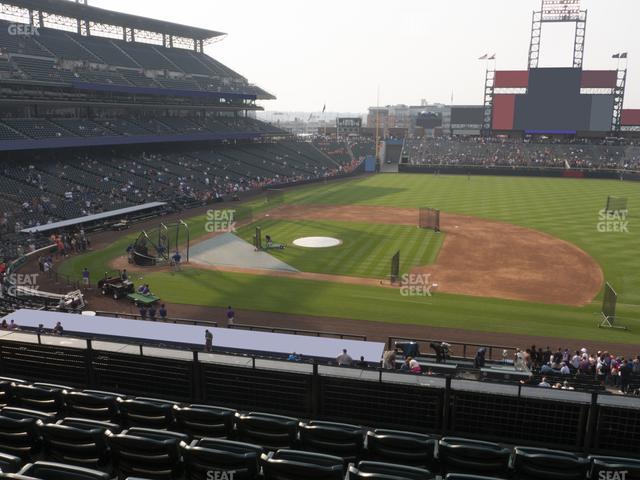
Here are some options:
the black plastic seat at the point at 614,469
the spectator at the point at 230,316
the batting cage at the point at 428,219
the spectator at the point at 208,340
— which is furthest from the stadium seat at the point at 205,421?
the batting cage at the point at 428,219

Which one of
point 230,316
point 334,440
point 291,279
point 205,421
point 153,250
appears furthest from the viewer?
point 153,250

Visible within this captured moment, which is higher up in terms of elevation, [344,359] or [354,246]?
[344,359]

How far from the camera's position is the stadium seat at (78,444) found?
23.5ft

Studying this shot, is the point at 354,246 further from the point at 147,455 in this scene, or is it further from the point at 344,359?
the point at 147,455

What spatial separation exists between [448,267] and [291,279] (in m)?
11.2

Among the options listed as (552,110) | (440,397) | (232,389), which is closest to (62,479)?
(232,389)

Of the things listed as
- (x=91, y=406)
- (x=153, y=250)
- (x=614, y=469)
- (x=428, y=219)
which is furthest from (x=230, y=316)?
(x=428, y=219)

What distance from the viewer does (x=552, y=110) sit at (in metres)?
99.9

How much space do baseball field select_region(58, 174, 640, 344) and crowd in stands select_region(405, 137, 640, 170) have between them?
35.3 m

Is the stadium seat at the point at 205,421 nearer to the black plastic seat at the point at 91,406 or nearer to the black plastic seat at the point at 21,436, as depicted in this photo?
A: the black plastic seat at the point at 91,406

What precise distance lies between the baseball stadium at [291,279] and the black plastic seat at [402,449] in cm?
3

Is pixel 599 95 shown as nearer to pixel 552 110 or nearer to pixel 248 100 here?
pixel 552 110

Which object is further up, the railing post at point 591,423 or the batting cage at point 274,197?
the railing post at point 591,423

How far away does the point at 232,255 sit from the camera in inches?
1590
